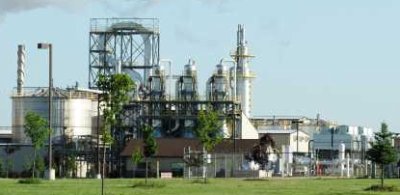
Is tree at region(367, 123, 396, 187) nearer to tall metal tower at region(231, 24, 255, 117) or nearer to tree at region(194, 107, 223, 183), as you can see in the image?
tree at region(194, 107, 223, 183)

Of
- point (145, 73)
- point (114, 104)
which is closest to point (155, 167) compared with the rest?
point (145, 73)

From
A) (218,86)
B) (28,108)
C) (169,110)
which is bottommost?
(169,110)

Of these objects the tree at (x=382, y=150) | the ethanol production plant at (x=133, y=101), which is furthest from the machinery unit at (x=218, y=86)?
the tree at (x=382, y=150)

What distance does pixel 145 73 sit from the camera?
434 feet

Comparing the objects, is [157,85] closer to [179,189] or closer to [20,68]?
[20,68]

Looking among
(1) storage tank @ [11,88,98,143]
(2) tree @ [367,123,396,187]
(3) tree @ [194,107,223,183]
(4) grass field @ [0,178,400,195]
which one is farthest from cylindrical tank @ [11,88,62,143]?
(2) tree @ [367,123,396,187]

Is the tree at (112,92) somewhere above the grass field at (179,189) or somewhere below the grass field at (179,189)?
above

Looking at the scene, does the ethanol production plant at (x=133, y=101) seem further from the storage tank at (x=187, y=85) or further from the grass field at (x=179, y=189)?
the grass field at (x=179, y=189)

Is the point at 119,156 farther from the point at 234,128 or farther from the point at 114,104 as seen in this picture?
the point at 114,104

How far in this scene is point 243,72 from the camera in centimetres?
14225

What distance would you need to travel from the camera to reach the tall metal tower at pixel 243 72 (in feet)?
465

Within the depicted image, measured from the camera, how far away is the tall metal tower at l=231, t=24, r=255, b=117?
141625mm

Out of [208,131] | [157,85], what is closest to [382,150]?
[208,131]

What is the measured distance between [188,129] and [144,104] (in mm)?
6726
